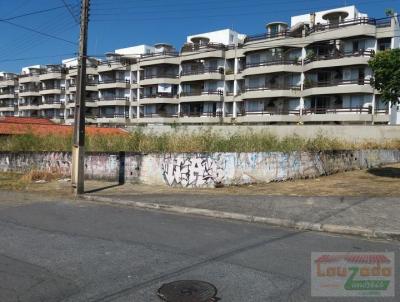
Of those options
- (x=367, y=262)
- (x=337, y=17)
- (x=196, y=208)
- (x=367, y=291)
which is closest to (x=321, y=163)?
(x=196, y=208)

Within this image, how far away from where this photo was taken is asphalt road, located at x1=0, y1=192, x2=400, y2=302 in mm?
5547

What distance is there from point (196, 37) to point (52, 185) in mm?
55370

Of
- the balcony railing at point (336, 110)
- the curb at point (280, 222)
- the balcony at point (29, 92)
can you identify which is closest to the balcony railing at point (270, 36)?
the balcony railing at point (336, 110)

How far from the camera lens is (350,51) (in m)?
47.7

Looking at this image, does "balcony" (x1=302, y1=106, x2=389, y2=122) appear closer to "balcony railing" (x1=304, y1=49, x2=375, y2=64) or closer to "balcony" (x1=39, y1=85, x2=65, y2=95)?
"balcony railing" (x1=304, y1=49, x2=375, y2=64)

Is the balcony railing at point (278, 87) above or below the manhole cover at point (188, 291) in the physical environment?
above

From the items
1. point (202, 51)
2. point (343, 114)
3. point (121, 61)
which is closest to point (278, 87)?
point (343, 114)

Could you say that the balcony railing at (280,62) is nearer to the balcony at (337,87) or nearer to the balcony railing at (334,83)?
the balcony at (337,87)

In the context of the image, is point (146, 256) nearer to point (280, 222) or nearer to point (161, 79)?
point (280, 222)

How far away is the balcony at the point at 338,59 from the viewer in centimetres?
4588

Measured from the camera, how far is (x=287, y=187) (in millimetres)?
16375

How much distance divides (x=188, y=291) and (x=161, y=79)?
208ft

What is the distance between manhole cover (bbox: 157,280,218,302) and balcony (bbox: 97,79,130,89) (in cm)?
7050

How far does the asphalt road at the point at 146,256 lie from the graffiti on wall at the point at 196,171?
17.7 ft
